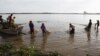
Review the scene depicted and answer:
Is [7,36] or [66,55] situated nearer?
[66,55]

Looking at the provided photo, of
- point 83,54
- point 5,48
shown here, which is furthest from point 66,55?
point 5,48

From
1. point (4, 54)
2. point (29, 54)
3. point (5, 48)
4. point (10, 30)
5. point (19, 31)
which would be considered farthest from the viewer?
point (19, 31)

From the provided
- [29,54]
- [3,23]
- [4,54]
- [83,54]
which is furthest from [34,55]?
[3,23]

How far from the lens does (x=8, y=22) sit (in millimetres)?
26078

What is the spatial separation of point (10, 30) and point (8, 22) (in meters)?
1.41

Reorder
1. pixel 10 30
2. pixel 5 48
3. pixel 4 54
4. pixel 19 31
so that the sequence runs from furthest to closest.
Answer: pixel 19 31 → pixel 10 30 → pixel 5 48 → pixel 4 54

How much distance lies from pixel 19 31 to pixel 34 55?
1525 centimetres

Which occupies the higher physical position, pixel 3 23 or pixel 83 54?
pixel 3 23

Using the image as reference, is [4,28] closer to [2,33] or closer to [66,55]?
[2,33]

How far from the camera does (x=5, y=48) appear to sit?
46.8 feet

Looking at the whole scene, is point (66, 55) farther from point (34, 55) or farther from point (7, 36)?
point (7, 36)

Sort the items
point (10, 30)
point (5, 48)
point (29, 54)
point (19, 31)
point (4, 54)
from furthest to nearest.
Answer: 1. point (19, 31)
2. point (10, 30)
3. point (5, 48)
4. point (4, 54)
5. point (29, 54)

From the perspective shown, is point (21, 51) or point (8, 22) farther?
point (8, 22)

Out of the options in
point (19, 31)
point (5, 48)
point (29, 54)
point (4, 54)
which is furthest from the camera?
point (19, 31)
